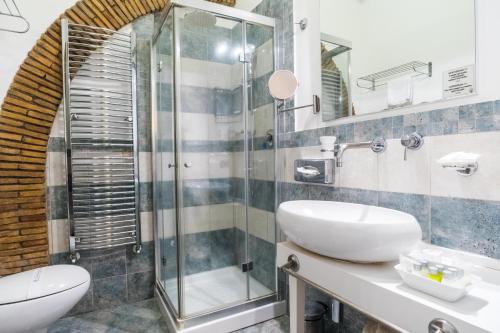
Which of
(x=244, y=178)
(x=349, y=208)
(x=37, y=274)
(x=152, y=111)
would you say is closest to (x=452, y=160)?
(x=349, y=208)

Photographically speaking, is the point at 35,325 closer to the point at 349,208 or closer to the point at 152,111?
the point at 152,111

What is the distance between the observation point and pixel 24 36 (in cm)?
182

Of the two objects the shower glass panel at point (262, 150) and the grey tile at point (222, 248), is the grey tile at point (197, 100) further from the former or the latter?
the grey tile at point (222, 248)

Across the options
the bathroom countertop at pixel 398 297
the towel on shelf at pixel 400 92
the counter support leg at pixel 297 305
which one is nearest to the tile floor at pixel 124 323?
the counter support leg at pixel 297 305

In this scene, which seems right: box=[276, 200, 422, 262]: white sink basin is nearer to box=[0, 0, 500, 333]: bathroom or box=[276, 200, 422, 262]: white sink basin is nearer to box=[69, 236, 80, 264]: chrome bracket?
box=[0, 0, 500, 333]: bathroom

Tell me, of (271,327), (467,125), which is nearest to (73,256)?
(271,327)

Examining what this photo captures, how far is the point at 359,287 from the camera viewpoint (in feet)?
2.82

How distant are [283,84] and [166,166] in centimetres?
100

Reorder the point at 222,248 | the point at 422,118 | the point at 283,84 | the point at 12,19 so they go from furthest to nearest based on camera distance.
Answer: the point at 222,248, the point at 12,19, the point at 283,84, the point at 422,118

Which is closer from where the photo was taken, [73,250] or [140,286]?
[73,250]

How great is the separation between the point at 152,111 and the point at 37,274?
51.2 inches

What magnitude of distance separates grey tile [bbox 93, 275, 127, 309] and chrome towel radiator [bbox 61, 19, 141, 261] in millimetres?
286

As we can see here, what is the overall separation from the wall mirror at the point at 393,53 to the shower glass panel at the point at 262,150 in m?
A: 0.50

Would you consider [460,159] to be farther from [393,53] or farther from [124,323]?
[124,323]
